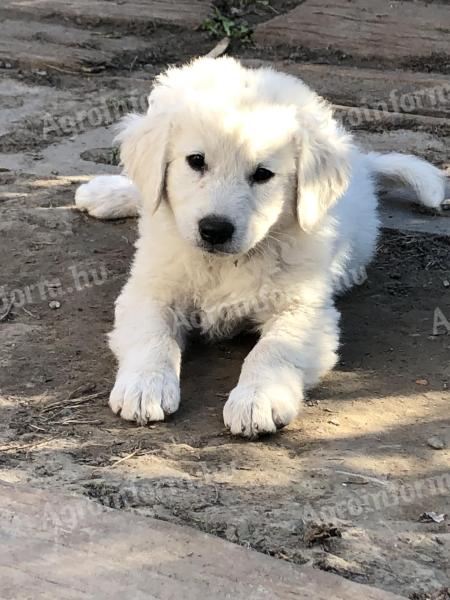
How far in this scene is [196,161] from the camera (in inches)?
157

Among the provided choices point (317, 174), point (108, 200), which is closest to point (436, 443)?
point (317, 174)

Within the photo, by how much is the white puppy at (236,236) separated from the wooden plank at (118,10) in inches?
217

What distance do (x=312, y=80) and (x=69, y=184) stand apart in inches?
118

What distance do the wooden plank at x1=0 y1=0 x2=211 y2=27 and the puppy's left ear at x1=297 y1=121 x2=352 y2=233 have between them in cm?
592

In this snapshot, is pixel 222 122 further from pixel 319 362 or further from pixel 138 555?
pixel 138 555

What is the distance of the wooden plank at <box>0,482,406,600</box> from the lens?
101 inches

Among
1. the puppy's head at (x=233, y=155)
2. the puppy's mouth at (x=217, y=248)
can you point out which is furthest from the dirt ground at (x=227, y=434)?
the puppy's head at (x=233, y=155)

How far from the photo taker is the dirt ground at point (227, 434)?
2.99 metres

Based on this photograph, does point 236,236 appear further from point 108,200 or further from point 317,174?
point 108,200

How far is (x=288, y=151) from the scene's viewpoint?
4133mm

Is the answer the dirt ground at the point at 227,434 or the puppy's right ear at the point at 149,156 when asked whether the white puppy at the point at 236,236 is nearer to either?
the puppy's right ear at the point at 149,156

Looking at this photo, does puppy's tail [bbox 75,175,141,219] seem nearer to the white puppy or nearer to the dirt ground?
the dirt ground

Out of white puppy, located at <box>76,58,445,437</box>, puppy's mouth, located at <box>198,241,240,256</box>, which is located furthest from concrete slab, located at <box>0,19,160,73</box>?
puppy's mouth, located at <box>198,241,240,256</box>

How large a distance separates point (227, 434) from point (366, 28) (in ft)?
21.6
